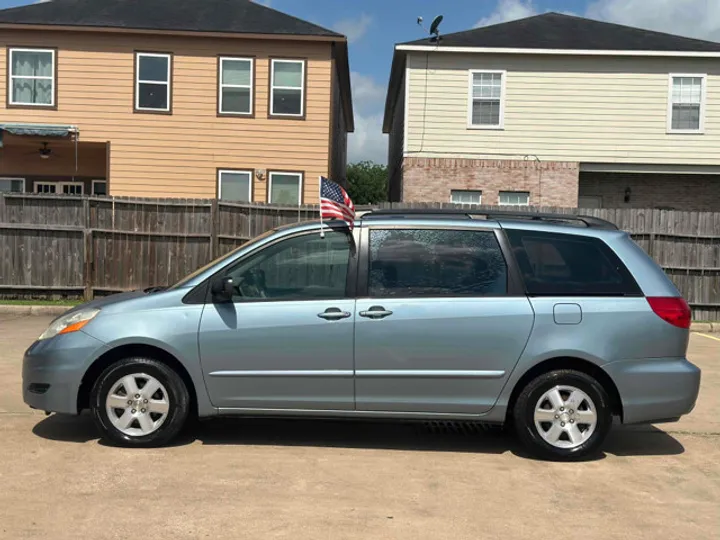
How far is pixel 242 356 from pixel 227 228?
8.16m

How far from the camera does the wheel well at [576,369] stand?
187 inches

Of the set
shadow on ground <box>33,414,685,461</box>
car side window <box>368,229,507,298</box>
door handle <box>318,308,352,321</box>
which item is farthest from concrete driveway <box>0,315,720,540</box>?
car side window <box>368,229,507,298</box>

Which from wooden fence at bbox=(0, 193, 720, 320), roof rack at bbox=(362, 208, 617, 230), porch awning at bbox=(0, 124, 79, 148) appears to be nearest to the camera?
roof rack at bbox=(362, 208, 617, 230)

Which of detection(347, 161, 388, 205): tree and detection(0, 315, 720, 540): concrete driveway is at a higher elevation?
detection(347, 161, 388, 205): tree

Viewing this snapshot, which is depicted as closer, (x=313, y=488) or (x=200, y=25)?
(x=313, y=488)

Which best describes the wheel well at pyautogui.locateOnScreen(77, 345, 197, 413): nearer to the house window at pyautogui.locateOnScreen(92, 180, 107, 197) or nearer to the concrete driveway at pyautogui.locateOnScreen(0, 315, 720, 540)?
the concrete driveway at pyautogui.locateOnScreen(0, 315, 720, 540)

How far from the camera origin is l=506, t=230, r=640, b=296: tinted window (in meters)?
4.82

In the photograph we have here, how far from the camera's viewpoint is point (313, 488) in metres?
4.18

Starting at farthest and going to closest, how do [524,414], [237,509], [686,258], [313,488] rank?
[686,258], [524,414], [313,488], [237,509]

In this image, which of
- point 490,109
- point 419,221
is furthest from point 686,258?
point 419,221

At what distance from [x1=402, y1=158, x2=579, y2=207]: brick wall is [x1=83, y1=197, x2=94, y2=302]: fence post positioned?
25.8 feet

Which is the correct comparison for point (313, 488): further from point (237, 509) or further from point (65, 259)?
point (65, 259)

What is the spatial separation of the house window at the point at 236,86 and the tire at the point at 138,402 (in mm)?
12540

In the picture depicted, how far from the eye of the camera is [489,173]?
16984 mm
